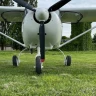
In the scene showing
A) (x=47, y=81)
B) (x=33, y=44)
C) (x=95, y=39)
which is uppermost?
(x=33, y=44)

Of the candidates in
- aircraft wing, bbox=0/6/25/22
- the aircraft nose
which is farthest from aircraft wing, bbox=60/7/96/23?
the aircraft nose

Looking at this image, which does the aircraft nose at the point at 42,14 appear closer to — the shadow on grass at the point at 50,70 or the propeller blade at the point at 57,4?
the propeller blade at the point at 57,4

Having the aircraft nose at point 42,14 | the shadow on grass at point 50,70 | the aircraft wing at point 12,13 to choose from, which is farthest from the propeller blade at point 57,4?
the aircraft wing at point 12,13

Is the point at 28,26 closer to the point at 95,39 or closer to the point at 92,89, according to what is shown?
the point at 92,89

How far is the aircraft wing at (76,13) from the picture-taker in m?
8.17

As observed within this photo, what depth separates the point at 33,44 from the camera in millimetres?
6797

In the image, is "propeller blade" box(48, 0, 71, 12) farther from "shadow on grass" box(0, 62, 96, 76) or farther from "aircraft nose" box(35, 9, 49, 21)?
"shadow on grass" box(0, 62, 96, 76)

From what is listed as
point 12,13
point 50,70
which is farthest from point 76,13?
point 50,70

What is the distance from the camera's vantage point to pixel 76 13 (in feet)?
27.6

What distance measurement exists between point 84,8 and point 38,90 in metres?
4.78

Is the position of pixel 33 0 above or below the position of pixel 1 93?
above

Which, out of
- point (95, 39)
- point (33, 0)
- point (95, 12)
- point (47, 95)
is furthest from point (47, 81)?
point (95, 39)

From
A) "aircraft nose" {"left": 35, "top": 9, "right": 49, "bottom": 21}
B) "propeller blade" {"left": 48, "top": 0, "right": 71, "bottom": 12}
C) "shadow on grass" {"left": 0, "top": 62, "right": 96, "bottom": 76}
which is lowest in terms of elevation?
"shadow on grass" {"left": 0, "top": 62, "right": 96, "bottom": 76}

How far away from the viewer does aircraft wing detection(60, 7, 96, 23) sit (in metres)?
8.17
